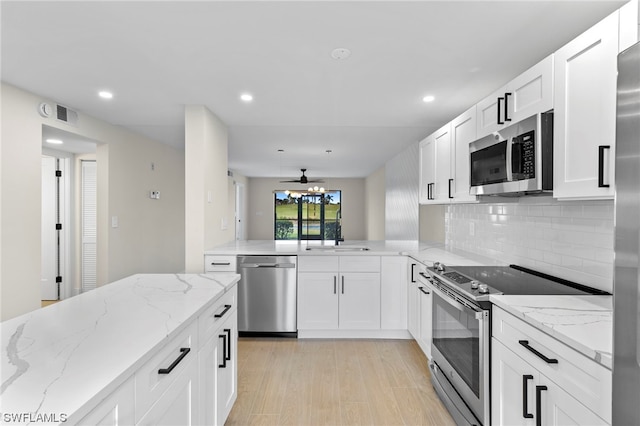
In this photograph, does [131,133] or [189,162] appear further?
[131,133]

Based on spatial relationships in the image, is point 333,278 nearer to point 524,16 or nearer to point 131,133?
point 524,16

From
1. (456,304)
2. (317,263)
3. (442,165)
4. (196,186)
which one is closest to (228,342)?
(456,304)

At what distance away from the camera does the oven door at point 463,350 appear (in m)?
1.71

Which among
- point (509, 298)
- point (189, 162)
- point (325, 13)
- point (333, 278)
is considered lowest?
point (333, 278)

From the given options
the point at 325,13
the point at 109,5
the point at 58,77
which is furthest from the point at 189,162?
the point at 325,13

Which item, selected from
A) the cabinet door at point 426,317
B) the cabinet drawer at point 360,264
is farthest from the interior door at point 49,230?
the cabinet door at point 426,317

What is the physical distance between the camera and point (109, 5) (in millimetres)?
1691

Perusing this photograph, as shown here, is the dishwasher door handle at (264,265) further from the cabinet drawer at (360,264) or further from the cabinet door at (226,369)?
the cabinet door at (226,369)

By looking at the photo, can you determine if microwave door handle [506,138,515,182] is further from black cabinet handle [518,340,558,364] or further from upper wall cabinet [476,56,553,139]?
black cabinet handle [518,340,558,364]

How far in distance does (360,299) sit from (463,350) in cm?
155

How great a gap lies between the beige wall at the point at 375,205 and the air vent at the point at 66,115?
5.99 m

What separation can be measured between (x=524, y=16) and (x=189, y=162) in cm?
291

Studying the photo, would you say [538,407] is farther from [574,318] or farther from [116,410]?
[116,410]

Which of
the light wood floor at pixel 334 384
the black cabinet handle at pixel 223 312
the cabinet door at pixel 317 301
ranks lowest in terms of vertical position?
the light wood floor at pixel 334 384
